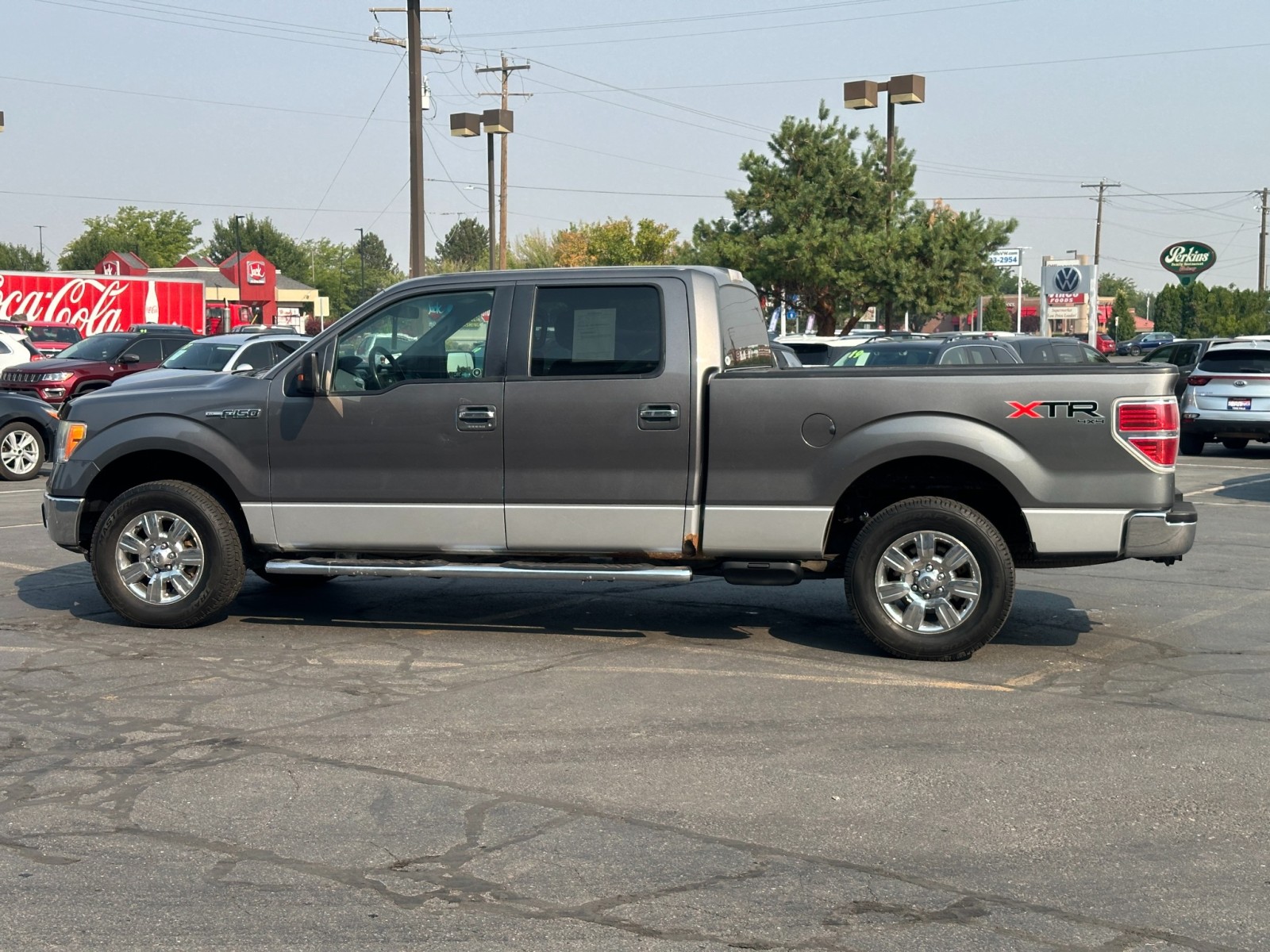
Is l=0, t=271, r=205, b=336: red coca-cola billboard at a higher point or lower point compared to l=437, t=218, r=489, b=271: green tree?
lower

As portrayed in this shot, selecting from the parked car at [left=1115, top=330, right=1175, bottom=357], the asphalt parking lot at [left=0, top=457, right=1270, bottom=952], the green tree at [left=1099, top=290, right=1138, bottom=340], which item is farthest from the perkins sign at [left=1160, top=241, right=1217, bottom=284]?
the asphalt parking lot at [left=0, top=457, right=1270, bottom=952]

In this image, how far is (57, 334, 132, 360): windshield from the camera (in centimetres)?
2362

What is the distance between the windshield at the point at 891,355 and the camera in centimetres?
1852

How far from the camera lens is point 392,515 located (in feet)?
27.0

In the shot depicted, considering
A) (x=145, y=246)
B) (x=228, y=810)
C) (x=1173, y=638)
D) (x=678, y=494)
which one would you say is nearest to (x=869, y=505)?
(x=678, y=494)

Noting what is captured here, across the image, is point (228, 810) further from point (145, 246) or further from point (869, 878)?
point (145, 246)

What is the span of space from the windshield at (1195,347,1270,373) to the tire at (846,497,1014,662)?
15.4 m

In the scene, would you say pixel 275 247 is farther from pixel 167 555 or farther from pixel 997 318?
pixel 167 555

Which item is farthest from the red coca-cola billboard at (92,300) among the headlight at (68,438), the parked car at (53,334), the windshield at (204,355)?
the headlight at (68,438)

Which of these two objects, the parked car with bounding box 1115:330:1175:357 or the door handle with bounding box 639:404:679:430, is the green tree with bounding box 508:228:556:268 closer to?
the parked car with bounding box 1115:330:1175:357

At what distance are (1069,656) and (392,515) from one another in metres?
3.88

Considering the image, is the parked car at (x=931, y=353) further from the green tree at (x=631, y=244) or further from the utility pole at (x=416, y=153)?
the green tree at (x=631, y=244)

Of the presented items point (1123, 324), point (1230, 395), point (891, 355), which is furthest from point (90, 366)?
point (1123, 324)

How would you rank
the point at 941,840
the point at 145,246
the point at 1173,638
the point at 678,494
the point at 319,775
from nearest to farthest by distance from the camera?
the point at 941,840
the point at 319,775
the point at 678,494
the point at 1173,638
the point at 145,246
